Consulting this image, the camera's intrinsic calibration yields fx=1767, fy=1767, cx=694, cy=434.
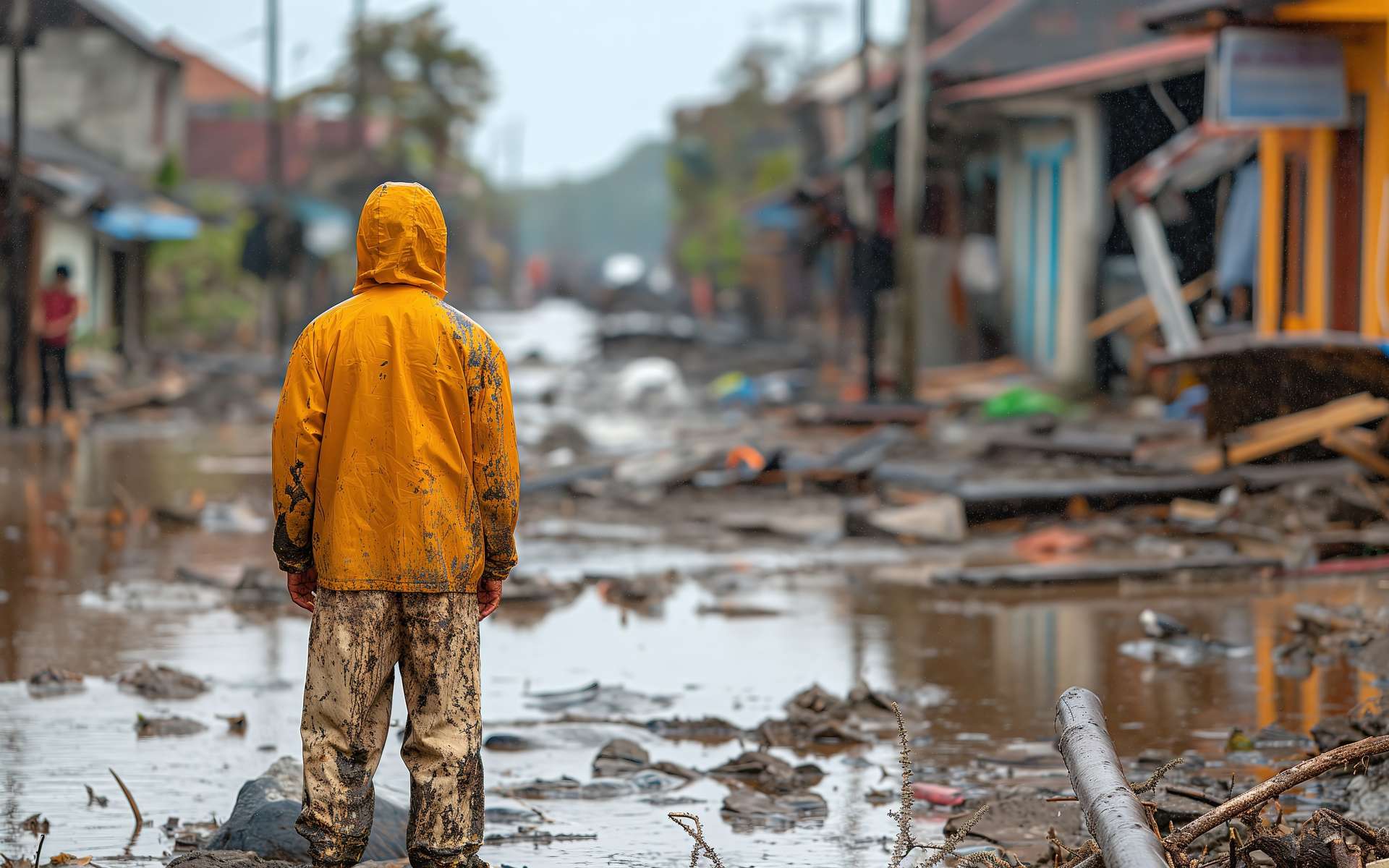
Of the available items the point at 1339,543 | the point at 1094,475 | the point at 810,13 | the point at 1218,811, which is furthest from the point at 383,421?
the point at 810,13

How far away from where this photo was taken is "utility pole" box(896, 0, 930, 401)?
21.6 m

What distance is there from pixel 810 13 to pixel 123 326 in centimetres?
5083

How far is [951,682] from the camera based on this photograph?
25.9ft

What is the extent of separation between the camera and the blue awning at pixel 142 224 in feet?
97.0

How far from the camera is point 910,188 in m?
21.8

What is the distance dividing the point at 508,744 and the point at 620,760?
0.58 metres

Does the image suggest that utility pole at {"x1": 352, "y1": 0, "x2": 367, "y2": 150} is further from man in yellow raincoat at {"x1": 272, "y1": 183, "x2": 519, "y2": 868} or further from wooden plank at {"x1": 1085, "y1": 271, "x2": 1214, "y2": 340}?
man in yellow raincoat at {"x1": 272, "y1": 183, "x2": 519, "y2": 868}

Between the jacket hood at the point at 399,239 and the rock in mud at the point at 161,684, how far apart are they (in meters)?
3.49

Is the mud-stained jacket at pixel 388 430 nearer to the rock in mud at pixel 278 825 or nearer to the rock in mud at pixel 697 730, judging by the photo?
the rock in mud at pixel 278 825

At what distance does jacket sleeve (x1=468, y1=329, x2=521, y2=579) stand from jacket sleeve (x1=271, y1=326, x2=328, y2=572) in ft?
1.32

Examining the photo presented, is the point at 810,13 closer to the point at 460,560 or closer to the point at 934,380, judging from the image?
the point at 934,380

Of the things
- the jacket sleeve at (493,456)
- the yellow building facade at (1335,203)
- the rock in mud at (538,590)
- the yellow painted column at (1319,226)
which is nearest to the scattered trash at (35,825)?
the jacket sleeve at (493,456)

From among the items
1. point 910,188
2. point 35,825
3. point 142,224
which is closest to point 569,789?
point 35,825

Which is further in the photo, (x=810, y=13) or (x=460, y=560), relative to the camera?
(x=810, y=13)
